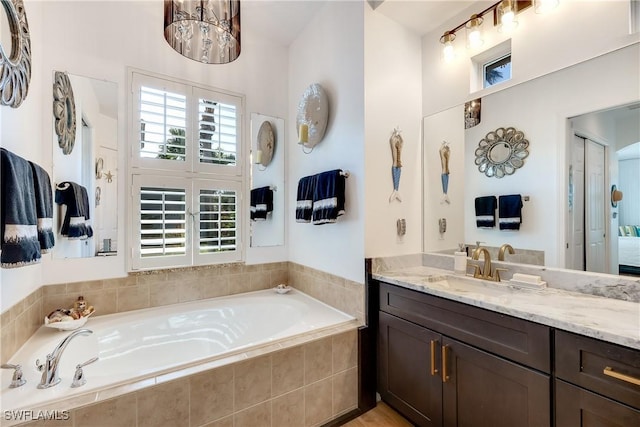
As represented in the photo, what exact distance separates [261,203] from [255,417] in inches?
67.9

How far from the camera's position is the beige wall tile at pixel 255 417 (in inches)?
55.5

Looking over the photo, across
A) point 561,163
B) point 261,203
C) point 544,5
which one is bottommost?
point 261,203

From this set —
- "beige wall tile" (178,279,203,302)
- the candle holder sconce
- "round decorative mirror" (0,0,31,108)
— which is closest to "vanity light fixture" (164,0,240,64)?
"round decorative mirror" (0,0,31,108)

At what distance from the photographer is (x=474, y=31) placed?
6.23ft

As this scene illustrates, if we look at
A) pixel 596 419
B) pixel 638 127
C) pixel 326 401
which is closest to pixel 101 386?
pixel 326 401

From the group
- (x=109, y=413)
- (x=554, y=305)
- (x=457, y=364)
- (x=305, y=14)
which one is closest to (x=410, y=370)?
(x=457, y=364)

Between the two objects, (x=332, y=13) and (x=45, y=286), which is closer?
(x=45, y=286)

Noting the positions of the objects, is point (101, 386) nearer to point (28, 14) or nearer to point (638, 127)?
point (28, 14)

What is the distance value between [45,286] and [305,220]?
6.10 ft

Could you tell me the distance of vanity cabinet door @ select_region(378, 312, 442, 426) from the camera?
1533 millimetres

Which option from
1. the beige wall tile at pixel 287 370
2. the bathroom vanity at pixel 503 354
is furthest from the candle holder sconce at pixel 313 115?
the beige wall tile at pixel 287 370

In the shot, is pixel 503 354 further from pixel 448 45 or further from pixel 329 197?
pixel 448 45

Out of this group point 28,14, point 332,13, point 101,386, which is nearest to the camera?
point 101,386

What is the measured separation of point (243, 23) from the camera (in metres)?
2.47
